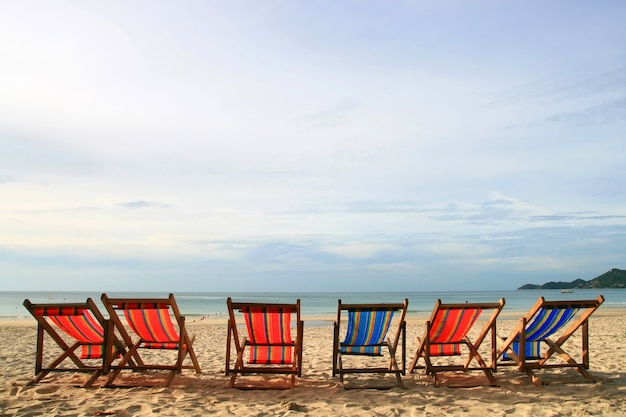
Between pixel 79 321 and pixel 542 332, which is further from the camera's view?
pixel 542 332

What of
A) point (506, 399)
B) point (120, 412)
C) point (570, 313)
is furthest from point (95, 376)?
point (570, 313)

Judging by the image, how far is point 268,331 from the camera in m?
5.07

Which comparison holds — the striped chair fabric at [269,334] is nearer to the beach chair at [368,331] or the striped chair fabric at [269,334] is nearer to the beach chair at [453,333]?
the beach chair at [368,331]

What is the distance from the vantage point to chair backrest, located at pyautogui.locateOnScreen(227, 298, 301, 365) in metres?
4.93

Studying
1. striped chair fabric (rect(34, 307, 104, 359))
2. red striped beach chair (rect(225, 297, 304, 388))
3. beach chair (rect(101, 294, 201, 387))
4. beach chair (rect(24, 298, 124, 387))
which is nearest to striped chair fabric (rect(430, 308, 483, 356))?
red striped beach chair (rect(225, 297, 304, 388))

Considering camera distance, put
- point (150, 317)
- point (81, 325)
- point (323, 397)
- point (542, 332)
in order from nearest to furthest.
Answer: point (323, 397) → point (150, 317) → point (81, 325) → point (542, 332)

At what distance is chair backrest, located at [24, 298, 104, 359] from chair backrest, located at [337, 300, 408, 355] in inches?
94.3

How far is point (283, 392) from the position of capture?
4695mm

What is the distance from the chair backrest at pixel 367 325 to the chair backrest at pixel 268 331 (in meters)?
0.53

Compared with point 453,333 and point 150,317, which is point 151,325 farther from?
point 453,333

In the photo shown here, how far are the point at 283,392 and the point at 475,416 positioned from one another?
1.72 metres

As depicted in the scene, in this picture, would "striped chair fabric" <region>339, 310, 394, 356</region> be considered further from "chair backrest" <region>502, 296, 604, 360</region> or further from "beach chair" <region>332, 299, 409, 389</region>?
"chair backrest" <region>502, 296, 604, 360</region>

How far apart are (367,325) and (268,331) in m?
0.99

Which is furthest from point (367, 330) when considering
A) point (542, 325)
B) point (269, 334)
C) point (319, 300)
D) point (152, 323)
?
point (319, 300)
